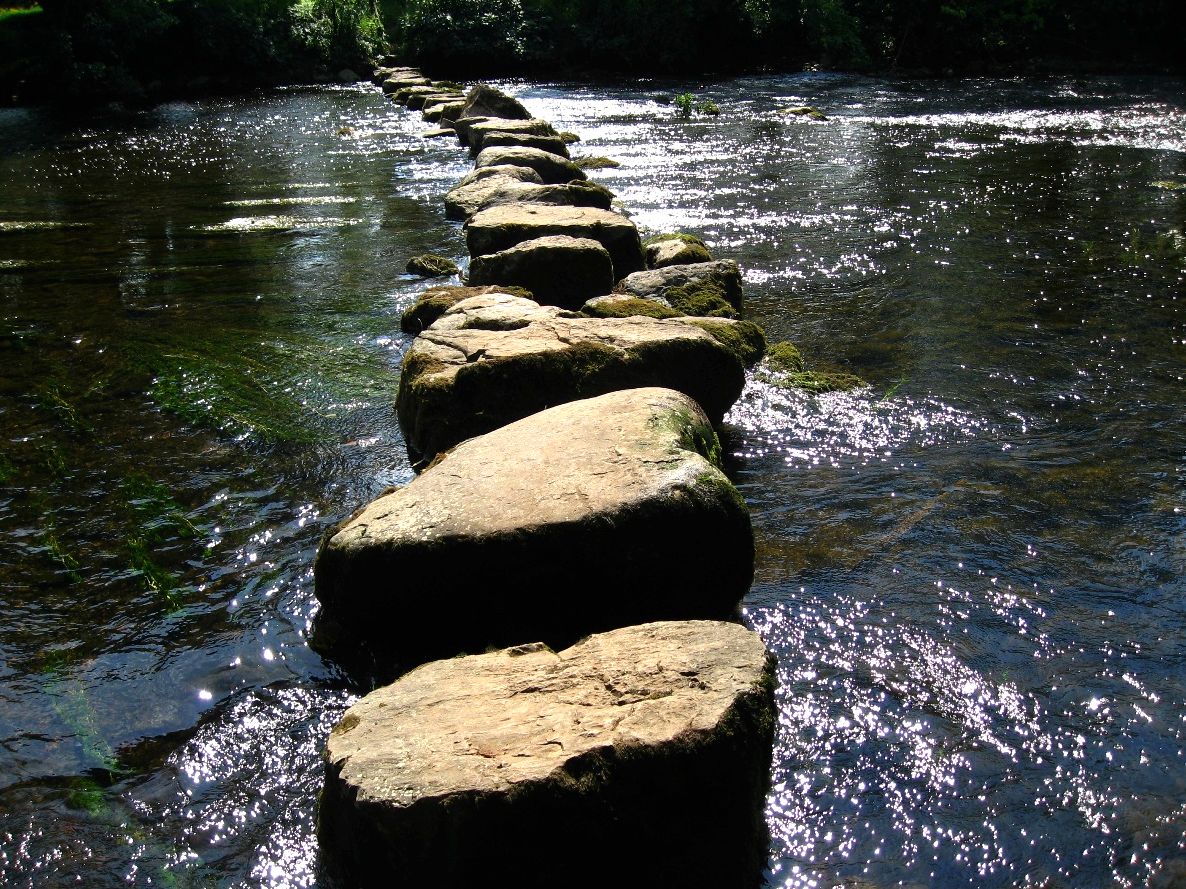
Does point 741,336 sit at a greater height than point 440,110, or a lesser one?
lesser

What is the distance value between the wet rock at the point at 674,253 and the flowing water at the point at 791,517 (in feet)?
2.09

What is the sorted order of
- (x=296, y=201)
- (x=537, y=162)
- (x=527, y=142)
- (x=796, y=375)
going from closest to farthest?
(x=796, y=375), (x=537, y=162), (x=296, y=201), (x=527, y=142)

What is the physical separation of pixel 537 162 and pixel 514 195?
2.18m

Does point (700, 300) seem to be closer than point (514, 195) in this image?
Yes

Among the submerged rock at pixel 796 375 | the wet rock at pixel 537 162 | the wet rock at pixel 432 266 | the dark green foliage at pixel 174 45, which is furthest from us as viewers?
the dark green foliage at pixel 174 45

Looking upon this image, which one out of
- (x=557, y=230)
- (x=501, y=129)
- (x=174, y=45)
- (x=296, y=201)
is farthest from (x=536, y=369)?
(x=174, y=45)

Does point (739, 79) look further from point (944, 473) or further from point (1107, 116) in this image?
point (944, 473)

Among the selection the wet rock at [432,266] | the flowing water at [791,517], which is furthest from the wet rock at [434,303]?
the wet rock at [432,266]

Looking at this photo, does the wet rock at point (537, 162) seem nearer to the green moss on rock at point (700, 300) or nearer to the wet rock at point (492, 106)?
the wet rock at point (492, 106)

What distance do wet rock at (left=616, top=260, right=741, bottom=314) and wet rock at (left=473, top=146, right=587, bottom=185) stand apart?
465 centimetres

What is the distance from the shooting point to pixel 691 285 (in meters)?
7.47

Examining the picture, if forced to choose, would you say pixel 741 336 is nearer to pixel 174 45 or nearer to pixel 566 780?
pixel 566 780

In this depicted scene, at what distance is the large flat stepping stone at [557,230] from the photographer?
27.2 feet

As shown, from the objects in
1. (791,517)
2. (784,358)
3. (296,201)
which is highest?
(296,201)
